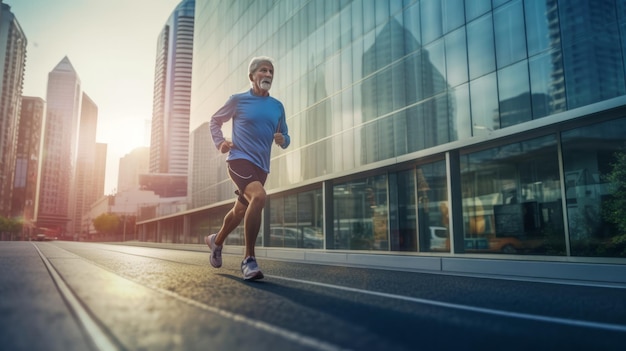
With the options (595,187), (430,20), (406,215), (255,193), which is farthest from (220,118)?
(430,20)

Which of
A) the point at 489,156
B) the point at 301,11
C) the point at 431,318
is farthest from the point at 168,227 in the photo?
the point at 431,318

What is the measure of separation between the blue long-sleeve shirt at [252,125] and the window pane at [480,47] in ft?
30.7

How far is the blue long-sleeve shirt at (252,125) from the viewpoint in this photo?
16.4ft

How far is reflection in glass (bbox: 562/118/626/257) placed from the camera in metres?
9.63

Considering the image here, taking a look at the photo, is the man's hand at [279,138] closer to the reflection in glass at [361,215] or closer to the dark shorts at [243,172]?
the dark shorts at [243,172]

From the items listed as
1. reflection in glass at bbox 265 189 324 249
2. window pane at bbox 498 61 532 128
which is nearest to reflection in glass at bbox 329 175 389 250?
reflection in glass at bbox 265 189 324 249

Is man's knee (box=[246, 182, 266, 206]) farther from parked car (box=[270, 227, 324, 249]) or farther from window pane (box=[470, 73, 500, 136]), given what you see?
parked car (box=[270, 227, 324, 249])

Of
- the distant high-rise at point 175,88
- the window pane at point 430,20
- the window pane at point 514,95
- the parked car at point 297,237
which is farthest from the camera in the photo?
the distant high-rise at point 175,88

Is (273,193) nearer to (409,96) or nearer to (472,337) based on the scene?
(409,96)

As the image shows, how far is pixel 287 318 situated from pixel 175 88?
15853 cm

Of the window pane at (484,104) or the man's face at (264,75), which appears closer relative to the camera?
the man's face at (264,75)

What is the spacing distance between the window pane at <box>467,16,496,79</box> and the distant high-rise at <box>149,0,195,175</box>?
477ft

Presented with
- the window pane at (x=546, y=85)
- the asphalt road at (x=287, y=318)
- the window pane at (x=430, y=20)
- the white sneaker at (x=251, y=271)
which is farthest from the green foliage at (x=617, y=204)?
the white sneaker at (x=251, y=271)

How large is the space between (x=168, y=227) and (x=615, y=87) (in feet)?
163
